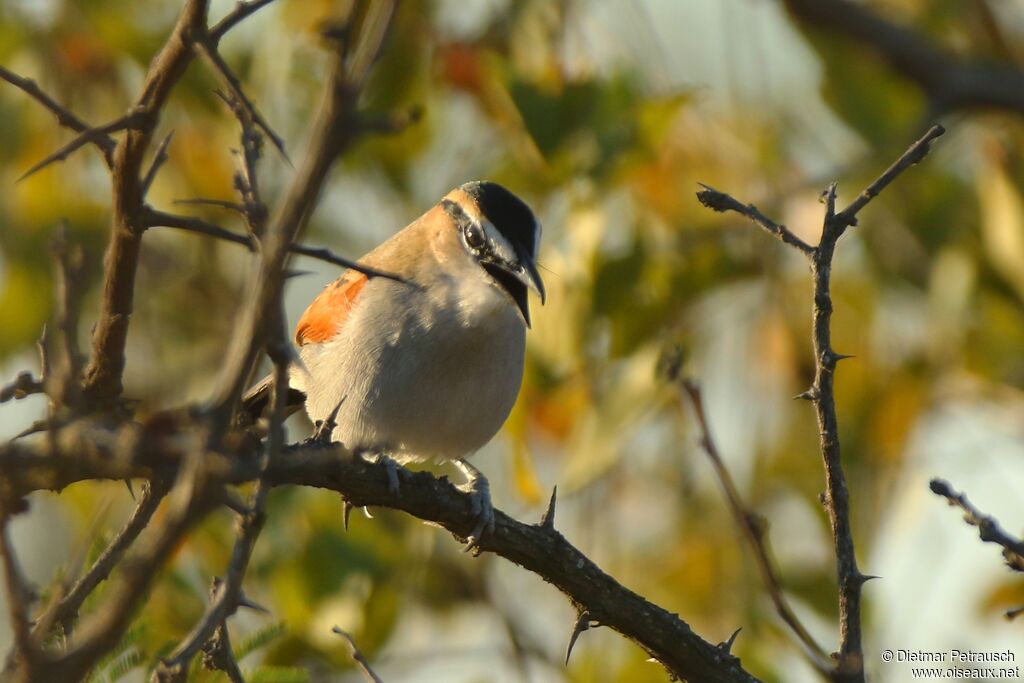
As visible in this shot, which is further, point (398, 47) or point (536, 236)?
point (398, 47)

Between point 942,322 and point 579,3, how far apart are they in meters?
2.83

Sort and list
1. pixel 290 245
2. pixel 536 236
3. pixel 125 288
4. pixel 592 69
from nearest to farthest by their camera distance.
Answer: pixel 290 245
pixel 125 288
pixel 536 236
pixel 592 69

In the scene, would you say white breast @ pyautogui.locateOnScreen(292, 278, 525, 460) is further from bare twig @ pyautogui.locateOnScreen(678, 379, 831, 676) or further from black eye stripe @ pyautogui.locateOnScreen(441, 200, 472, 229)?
bare twig @ pyautogui.locateOnScreen(678, 379, 831, 676)

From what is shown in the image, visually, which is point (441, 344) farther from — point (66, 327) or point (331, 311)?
point (66, 327)

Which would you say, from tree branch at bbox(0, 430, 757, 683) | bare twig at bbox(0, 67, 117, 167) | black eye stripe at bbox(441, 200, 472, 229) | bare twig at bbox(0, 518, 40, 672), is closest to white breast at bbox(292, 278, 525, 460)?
black eye stripe at bbox(441, 200, 472, 229)

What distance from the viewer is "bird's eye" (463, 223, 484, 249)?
→ 491cm

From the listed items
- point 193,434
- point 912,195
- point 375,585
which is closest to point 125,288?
point 193,434

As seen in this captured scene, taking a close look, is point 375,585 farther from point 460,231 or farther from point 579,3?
point 579,3

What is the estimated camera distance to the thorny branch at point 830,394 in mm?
2955

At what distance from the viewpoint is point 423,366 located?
4691 millimetres

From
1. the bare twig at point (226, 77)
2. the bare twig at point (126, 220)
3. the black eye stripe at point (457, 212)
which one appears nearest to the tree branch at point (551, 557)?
the bare twig at point (126, 220)

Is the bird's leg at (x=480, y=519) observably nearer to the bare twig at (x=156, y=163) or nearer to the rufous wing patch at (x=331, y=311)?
the rufous wing patch at (x=331, y=311)

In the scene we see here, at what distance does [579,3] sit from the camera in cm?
716

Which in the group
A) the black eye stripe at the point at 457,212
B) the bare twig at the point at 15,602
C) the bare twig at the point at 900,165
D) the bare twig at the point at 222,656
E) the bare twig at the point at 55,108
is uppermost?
the black eye stripe at the point at 457,212
